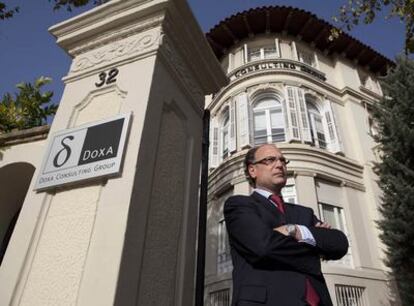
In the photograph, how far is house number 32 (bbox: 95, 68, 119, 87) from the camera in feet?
8.51

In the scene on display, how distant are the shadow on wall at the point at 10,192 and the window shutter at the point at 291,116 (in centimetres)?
955

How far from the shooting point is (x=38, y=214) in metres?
2.14

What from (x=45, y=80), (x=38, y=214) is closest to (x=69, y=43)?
(x=38, y=214)

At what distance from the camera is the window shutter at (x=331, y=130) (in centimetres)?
1261

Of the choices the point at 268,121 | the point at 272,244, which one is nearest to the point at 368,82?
the point at 268,121

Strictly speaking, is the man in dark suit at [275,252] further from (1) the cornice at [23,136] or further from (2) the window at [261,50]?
(2) the window at [261,50]

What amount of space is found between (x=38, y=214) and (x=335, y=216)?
10.7 metres

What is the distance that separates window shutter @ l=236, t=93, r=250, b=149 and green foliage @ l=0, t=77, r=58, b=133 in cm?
805

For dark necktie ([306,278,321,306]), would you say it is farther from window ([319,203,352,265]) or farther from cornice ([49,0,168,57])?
window ([319,203,352,265])

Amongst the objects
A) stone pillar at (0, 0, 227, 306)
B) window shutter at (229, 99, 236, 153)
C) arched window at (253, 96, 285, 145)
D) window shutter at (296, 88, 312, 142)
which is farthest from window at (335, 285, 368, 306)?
stone pillar at (0, 0, 227, 306)

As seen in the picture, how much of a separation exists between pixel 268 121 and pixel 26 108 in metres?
9.53

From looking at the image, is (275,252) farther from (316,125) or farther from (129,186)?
(316,125)

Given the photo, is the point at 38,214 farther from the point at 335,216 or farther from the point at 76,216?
the point at 335,216

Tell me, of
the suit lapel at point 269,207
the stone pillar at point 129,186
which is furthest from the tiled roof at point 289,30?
the suit lapel at point 269,207
